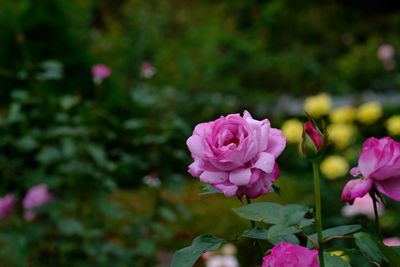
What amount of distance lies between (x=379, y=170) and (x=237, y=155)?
0.51 ft

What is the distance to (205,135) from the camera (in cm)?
50

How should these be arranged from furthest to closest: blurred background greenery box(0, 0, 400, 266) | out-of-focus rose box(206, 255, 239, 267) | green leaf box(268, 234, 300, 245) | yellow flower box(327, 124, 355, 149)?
yellow flower box(327, 124, 355, 149)
out-of-focus rose box(206, 255, 239, 267)
blurred background greenery box(0, 0, 400, 266)
green leaf box(268, 234, 300, 245)

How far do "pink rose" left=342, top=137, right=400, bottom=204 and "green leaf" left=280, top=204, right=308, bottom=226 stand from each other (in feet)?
0.29

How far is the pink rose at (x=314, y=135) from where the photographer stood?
1.41 feet

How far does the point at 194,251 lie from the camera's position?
48 cm

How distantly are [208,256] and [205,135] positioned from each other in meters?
1.52

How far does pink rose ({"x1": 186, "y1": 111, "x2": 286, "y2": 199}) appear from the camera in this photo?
0.47 metres

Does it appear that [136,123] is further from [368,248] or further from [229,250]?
[368,248]

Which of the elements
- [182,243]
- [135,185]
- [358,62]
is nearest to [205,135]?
[182,243]

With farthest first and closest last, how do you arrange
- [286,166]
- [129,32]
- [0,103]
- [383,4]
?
[383,4] → [129,32] → [286,166] → [0,103]

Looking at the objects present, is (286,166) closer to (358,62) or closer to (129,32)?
(129,32)

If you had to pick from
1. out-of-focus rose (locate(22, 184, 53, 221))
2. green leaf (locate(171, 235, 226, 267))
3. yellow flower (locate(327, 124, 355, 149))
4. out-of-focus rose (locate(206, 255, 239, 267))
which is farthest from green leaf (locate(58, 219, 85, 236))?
yellow flower (locate(327, 124, 355, 149))

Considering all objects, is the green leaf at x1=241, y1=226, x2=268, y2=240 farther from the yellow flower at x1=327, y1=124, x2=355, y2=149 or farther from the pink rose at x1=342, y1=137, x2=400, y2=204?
the yellow flower at x1=327, y1=124, x2=355, y2=149

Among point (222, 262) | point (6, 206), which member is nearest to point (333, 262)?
point (222, 262)
